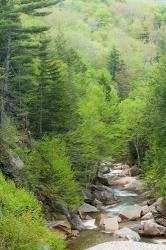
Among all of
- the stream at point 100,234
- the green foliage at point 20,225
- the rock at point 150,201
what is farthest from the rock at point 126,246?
the rock at point 150,201

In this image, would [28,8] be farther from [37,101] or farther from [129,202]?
[129,202]

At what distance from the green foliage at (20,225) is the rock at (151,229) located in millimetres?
12265

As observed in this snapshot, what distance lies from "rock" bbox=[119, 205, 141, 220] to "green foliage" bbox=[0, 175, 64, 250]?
17074 millimetres

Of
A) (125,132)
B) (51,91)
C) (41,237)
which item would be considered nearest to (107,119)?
(125,132)

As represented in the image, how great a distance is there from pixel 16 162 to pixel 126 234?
11.2 meters

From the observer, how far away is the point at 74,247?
1464 inches

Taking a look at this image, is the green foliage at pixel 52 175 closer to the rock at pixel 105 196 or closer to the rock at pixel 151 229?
the rock at pixel 151 229

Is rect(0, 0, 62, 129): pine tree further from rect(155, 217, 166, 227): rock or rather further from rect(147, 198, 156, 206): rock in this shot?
rect(147, 198, 156, 206): rock

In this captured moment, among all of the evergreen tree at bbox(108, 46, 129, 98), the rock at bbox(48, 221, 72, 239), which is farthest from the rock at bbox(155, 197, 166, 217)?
the evergreen tree at bbox(108, 46, 129, 98)

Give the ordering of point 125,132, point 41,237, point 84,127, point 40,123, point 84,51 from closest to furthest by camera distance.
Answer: point 41,237
point 40,123
point 84,127
point 125,132
point 84,51

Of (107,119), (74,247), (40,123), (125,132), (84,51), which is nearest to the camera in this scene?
(74,247)

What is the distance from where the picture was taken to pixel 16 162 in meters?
39.5

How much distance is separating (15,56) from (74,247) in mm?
18722

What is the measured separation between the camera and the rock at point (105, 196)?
54.9m
